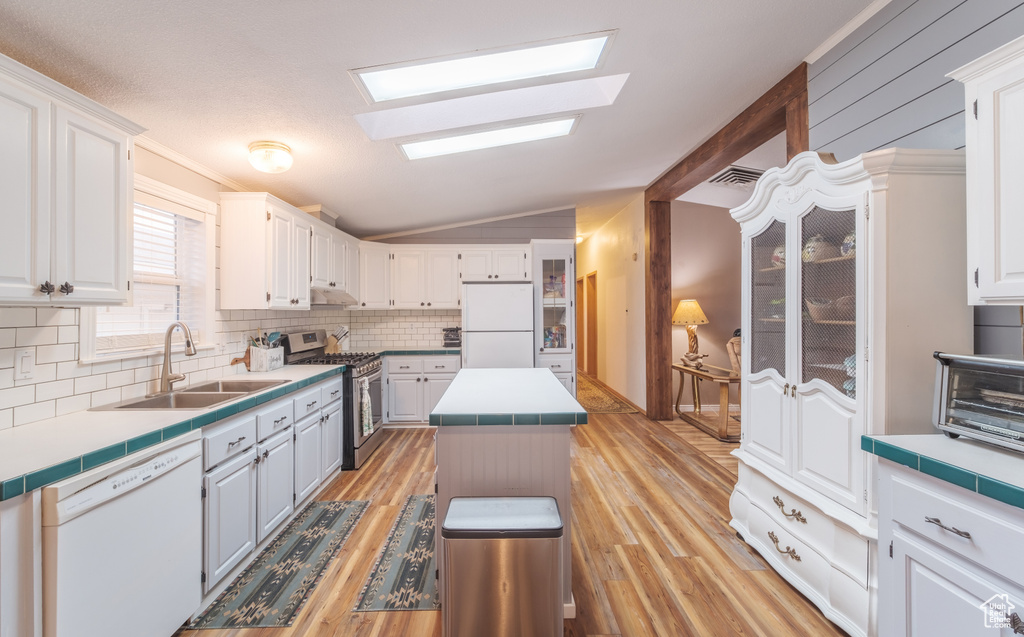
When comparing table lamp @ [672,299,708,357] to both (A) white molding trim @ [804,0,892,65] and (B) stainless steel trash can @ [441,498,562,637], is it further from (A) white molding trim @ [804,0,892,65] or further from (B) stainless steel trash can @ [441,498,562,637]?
(B) stainless steel trash can @ [441,498,562,637]

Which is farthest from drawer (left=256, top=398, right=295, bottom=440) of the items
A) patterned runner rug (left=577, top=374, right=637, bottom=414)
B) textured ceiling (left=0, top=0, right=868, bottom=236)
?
patterned runner rug (left=577, top=374, right=637, bottom=414)

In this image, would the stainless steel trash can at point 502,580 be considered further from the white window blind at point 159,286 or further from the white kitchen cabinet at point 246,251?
the white kitchen cabinet at point 246,251

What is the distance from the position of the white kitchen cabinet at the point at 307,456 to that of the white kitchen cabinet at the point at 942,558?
2.94 meters

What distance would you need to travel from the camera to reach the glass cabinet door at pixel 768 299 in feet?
6.89

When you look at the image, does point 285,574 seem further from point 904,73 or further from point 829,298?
point 904,73

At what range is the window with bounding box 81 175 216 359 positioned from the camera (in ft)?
6.77

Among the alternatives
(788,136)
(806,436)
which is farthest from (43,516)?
(788,136)

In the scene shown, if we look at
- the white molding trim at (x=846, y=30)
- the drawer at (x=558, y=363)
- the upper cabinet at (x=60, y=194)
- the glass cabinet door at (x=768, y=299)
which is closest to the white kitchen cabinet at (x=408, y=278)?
the drawer at (x=558, y=363)

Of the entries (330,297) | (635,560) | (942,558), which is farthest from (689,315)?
(330,297)

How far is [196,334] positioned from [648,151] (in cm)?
377

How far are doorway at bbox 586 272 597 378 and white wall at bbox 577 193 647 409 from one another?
31 cm

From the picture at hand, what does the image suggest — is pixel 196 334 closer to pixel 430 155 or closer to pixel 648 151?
pixel 430 155

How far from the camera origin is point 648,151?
11.8ft

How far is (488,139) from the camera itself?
115 inches
